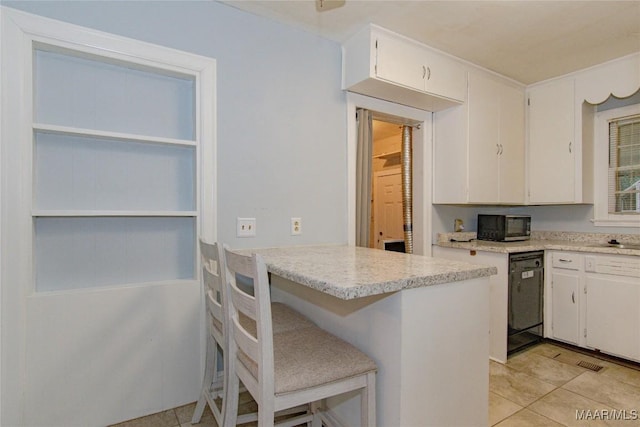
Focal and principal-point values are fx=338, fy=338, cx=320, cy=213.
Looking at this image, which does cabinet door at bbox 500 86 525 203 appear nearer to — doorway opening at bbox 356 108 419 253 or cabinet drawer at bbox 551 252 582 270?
cabinet drawer at bbox 551 252 582 270

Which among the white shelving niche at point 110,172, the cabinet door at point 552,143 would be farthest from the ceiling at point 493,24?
the white shelving niche at point 110,172

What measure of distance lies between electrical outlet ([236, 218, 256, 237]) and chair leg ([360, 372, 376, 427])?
1.24 m

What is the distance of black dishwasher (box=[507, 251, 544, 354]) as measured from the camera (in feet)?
8.91

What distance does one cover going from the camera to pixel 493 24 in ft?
7.68

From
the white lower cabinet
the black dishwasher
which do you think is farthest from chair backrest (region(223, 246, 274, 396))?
the white lower cabinet

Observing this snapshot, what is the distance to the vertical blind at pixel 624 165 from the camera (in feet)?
10.1

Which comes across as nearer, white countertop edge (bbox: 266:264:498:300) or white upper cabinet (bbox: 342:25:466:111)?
white countertop edge (bbox: 266:264:498:300)

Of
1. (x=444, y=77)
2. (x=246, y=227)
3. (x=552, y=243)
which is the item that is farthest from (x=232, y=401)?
(x=552, y=243)

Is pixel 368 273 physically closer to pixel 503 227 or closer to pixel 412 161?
pixel 412 161

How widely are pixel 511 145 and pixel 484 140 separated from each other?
43cm

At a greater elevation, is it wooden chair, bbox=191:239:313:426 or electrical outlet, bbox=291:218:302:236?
electrical outlet, bbox=291:218:302:236

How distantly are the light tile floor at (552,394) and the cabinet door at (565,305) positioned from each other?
0.56 ft

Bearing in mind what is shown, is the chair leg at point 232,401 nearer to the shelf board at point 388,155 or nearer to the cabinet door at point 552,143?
the cabinet door at point 552,143

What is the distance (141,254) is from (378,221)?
3.57 m
